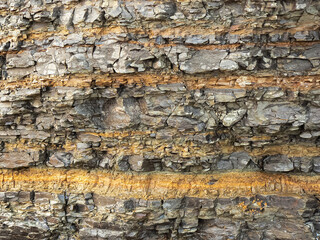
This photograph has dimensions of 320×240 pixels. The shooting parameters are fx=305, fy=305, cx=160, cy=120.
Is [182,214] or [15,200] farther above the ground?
[15,200]

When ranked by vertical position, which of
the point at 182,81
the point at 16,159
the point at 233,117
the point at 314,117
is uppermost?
the point at 182,81

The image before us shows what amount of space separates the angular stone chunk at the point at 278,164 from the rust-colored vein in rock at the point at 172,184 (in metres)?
0.21

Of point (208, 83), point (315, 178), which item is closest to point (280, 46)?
point (208, 83)

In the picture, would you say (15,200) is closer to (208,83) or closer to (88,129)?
(88,129)

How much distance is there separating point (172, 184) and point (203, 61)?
9.53 feet

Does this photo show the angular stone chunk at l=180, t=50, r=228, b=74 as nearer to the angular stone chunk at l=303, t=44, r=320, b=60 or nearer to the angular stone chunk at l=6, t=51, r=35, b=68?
the angular stone chunk at l=303, t=44, r=320, b=60

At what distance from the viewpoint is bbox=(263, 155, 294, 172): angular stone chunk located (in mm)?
6941

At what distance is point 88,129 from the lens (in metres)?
7.19

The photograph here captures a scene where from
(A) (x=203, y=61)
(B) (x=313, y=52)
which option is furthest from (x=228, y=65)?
(B) (x=313, y=52)

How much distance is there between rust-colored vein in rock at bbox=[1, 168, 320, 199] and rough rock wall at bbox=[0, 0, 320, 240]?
24 mm

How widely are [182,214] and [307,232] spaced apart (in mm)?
2786

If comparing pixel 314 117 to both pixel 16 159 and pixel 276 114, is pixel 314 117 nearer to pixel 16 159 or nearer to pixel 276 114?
pixel 276 114

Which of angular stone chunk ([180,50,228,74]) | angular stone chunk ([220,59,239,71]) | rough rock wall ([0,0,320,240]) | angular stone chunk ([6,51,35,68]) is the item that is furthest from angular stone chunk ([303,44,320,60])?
angular stone chunk ([6,51,35,68])

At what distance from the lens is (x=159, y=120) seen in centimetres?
694
